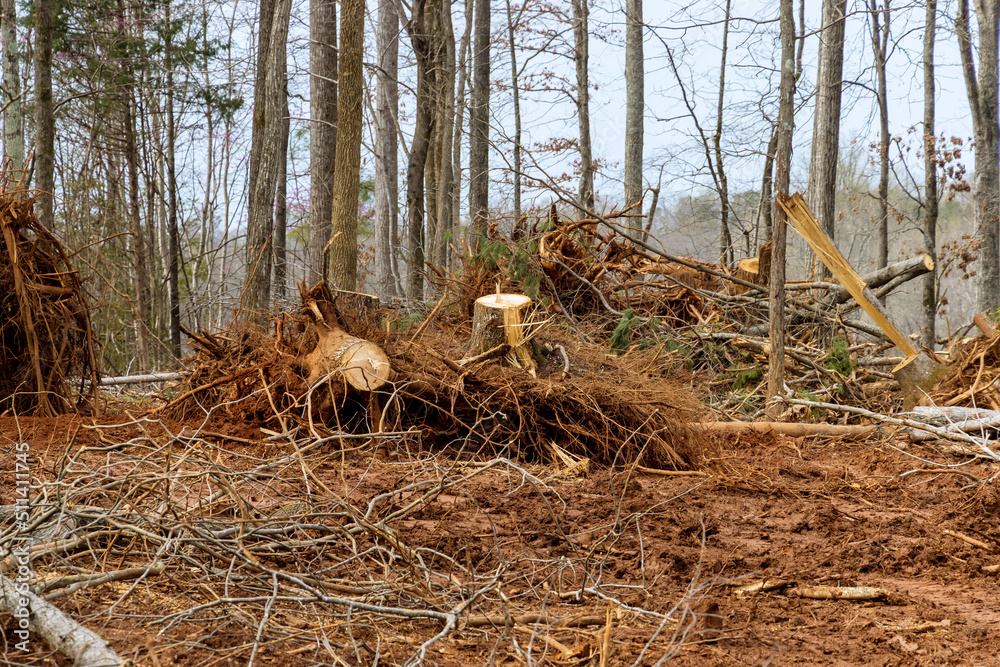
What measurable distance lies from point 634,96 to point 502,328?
10242 mm

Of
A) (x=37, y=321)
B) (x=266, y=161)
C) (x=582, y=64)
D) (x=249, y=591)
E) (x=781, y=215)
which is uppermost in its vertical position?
(x=582, y=64)

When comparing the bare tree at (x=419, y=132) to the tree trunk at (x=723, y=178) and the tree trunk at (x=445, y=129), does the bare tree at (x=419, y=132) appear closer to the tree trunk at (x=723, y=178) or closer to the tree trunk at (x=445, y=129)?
the tree trunk at (x=445, y=129)

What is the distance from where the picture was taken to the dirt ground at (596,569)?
7.45ft

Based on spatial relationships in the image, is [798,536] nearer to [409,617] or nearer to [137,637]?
[409,617]

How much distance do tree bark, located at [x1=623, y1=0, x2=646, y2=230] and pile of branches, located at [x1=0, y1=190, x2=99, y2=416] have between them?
10.5 metres

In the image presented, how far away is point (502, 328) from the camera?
5793 mm

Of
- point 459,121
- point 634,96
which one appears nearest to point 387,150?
point 459,121

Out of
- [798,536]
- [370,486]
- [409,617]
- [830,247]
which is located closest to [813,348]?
[830,247]

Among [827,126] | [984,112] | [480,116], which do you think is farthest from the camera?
[984,112]

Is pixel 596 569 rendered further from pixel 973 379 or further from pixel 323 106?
pixel 323 106

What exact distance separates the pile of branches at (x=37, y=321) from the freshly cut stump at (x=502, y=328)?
287cm

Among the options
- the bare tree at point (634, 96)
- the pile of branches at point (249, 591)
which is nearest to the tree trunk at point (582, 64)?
the bare tree at point (634, 96)

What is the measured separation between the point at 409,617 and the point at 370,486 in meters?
1.89

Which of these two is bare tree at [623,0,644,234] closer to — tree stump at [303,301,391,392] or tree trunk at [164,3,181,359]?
tree trunk at [164,3,181,359]
